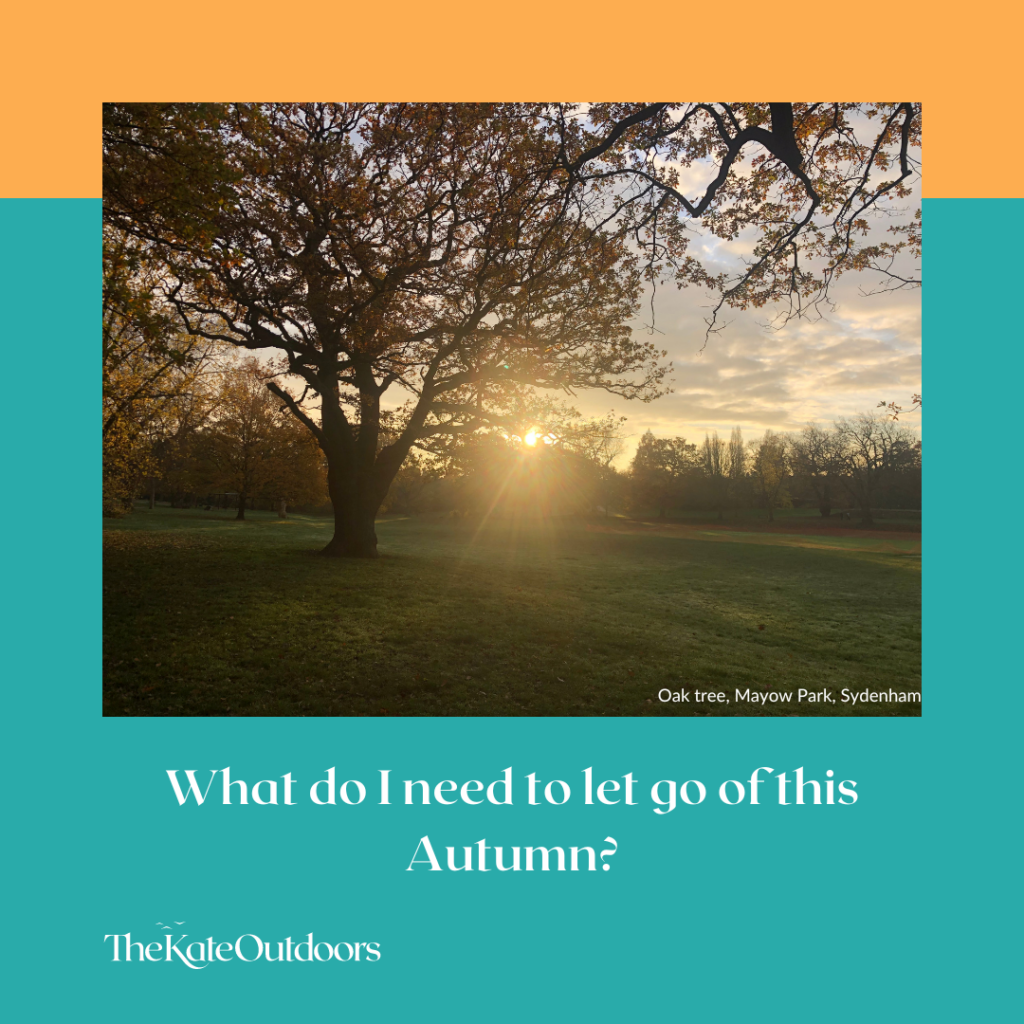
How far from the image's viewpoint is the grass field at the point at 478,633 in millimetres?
6316

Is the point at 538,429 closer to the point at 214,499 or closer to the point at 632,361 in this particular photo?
the point at 632,361

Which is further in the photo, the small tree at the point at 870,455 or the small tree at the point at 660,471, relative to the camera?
the small tree at the point at 660,471

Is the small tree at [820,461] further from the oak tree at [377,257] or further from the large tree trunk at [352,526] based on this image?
the large tree trunk at [352,526]

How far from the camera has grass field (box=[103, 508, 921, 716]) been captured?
6.32 metres

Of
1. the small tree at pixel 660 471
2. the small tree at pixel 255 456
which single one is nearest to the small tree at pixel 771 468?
the small tree at pixel 660 471

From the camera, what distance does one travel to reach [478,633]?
356 inches

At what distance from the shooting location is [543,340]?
13.6m

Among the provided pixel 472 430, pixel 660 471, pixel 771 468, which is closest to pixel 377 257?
pixel 472 430

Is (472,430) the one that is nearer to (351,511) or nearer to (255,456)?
(351,511)

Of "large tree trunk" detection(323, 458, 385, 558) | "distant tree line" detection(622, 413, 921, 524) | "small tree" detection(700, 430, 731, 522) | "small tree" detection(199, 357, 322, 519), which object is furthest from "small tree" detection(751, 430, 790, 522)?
"small tree" detection(199, 357, 322, 519)

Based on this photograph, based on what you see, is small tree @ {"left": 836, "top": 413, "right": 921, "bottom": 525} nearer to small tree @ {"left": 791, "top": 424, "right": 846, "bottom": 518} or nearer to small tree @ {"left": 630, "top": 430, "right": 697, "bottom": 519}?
small tree @ {"left": 791, "top": 424, "right": 846, "bottom": 518}

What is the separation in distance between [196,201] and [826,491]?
Answer: 1938 cm

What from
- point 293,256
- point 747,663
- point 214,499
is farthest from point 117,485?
point 747,663

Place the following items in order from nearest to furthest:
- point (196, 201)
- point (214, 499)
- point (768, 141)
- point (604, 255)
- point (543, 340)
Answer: point (768, 141)
point (196, 201)
point (604, 255)
point (543, 340)
point (214, 499)
